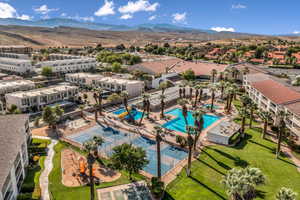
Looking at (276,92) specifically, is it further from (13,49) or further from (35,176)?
(13,49)

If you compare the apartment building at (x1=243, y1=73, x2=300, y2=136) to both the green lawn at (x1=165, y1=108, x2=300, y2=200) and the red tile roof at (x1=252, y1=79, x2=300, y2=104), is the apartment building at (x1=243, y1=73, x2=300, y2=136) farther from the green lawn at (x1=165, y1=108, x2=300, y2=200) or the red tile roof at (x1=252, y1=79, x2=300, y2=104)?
the green lawn at (x1=165, y1=108, x2=300, y2=200)

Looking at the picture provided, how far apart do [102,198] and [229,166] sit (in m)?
22.7

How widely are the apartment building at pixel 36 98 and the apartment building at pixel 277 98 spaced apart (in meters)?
60.2

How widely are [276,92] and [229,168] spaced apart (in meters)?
34.3

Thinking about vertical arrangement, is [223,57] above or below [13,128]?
above

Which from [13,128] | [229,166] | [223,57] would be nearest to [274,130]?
[229,166]

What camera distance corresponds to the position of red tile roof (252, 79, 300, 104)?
188 ft

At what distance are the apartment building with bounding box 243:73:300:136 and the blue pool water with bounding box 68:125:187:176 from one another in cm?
2600

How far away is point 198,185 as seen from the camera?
35594mm

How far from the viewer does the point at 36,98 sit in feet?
214

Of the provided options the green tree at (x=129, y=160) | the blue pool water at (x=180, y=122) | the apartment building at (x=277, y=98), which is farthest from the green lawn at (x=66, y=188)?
the apartment building at (x=277, y=98)

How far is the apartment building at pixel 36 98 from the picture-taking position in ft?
206

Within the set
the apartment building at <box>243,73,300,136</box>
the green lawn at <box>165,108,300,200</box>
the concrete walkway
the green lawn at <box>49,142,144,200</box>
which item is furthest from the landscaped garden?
the apartment building at <box>243,73,300,136</box>

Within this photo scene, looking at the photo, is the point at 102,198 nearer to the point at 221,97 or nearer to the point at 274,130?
the point at 274,130
